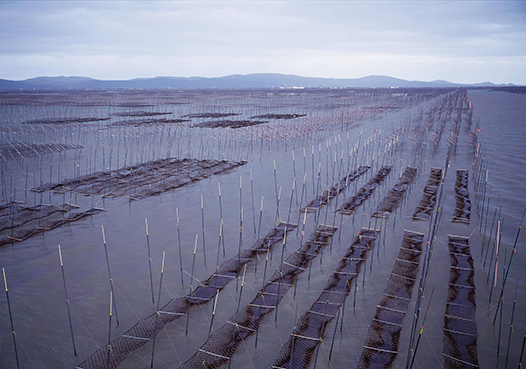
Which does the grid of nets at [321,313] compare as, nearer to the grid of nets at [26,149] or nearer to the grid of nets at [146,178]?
the grid of nets at [146,178]

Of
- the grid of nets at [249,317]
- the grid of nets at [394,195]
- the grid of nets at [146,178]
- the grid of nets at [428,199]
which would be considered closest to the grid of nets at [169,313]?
the grid of nets at [249,317]

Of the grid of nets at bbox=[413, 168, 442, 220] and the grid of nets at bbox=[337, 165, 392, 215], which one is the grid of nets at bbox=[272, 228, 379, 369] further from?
the grid of nets at bbox=[413, 168, 442, 220]

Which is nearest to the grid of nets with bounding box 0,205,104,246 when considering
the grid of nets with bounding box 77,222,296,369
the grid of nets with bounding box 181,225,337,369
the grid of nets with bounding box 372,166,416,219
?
the grid of nets with bounding box 77,222,296,369

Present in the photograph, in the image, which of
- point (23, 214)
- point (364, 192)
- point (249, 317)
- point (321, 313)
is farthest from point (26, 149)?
point (321, 313)

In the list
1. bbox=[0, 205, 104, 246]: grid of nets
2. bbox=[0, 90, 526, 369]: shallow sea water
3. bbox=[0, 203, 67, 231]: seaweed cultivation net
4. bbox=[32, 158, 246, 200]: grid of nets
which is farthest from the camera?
bbox=[32, 158, 246, 200]: grid of nets

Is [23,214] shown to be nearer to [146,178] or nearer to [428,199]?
[146,178]
